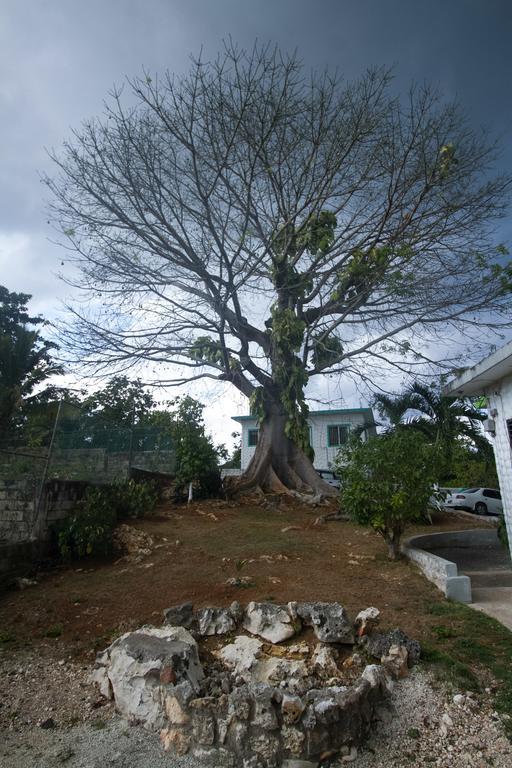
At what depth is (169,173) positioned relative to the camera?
1121cm

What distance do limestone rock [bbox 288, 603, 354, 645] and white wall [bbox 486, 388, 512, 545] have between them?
438 centimetres

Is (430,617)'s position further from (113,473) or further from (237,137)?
(237,137)

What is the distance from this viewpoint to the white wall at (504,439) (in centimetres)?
712

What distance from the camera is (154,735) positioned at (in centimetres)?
320

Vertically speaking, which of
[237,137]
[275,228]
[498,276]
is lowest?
[498,276]

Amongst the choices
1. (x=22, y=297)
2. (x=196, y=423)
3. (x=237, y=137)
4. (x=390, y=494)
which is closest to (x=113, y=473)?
(x=196, y=423)

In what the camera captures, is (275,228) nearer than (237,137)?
No

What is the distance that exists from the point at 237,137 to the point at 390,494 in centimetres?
881

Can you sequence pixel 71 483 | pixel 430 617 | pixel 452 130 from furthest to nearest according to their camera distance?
pixel 452 130 → pixel 71 483 → pixel 430 617

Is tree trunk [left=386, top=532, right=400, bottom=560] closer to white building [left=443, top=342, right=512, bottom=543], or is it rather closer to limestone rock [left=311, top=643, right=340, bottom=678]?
white building [left=443, top=342, right=512, bottom=543]

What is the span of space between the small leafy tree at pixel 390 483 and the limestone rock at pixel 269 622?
9.49 ft

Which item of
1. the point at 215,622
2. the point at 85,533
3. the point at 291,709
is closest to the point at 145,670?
the point at 215,622

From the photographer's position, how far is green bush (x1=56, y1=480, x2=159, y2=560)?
7.32 m

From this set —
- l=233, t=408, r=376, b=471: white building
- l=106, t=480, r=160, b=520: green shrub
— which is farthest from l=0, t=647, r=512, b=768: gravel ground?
l=233, t=408, r=376, b=471: white building
